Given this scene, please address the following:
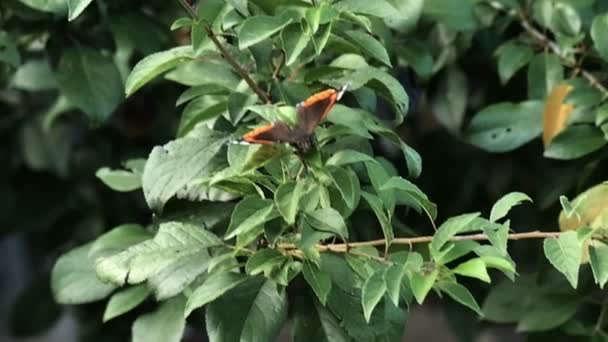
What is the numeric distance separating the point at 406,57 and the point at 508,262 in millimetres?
483

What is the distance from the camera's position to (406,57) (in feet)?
3.98

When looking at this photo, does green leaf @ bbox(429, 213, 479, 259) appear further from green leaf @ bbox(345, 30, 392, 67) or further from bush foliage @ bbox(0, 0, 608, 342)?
green leaf @ bbox(345, 30, 392, 67)

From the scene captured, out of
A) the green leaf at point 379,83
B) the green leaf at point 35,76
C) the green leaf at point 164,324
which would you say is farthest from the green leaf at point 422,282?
the green leaf at point 35,76

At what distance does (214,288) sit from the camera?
2.81 feet

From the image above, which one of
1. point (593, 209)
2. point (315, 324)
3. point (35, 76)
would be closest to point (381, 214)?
point (315, 324)

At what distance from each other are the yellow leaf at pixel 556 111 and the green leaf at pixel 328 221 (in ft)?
1.42

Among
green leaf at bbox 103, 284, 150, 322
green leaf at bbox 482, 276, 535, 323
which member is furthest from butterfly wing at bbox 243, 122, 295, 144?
green leaf at bbox 482, 276, 535, 323

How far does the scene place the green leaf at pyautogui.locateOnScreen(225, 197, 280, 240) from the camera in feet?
2.67

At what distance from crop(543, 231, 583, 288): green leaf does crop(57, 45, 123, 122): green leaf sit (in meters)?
0.58

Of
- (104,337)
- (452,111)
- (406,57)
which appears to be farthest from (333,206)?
(104,337)

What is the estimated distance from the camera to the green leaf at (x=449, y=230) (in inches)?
31.1

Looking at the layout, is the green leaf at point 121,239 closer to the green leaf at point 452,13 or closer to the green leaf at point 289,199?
the green leaf at point 289,199

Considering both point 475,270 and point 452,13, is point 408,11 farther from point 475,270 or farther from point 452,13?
point 475,270

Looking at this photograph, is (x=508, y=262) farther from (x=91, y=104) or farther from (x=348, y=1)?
(x=91, y=104)
